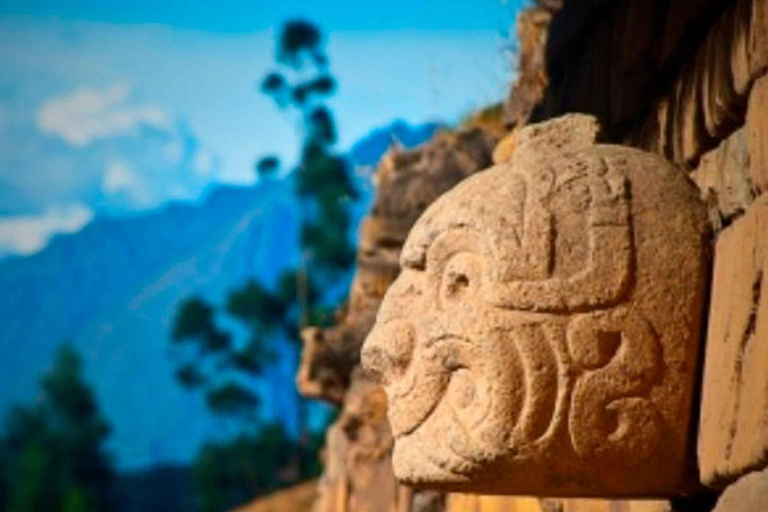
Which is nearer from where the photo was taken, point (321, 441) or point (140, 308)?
point (321, 441)

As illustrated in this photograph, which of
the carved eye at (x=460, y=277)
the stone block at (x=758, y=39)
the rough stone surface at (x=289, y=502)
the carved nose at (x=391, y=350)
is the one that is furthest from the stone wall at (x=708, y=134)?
the rough stone surface at (x=289, y=502)

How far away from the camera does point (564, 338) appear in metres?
4.27

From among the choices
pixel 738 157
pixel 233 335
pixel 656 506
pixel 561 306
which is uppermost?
pixel 233 335

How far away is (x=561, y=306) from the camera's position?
4277 millimetres

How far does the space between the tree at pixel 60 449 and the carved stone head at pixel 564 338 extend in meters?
18.8

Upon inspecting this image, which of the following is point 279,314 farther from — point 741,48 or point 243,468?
point 741,48

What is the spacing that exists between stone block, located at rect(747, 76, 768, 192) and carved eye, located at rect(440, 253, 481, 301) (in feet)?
2.19

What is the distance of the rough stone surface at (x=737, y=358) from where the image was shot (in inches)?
151

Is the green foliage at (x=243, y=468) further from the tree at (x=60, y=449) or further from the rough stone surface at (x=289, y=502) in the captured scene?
the rough stone surface at (x=289, y=502)

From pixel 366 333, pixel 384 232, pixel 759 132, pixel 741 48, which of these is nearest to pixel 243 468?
pixel 384 232

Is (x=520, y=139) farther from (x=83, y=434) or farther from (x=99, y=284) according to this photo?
(x=99, y=284)

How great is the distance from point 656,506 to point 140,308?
76.4 feet

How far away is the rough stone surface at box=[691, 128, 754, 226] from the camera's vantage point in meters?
4.23

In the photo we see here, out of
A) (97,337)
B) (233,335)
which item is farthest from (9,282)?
(233,335)
